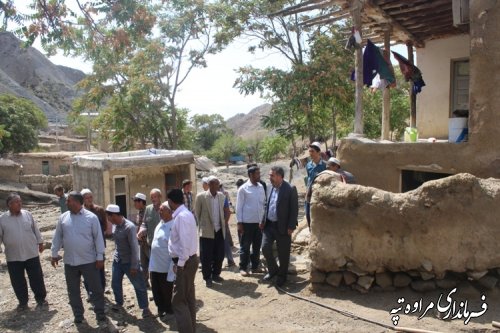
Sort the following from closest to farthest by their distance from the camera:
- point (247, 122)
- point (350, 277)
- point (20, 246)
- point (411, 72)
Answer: point (350, 277) → point (20, 246) → point (411, 72) → point (247, 122)

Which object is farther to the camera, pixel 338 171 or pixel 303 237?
pixel 303 237

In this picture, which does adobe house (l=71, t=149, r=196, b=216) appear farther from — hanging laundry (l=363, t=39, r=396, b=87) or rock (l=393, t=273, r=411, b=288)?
rock (l=393, t=273, r=411, b=288)

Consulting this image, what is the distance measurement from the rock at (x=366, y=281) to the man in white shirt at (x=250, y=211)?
1889mm

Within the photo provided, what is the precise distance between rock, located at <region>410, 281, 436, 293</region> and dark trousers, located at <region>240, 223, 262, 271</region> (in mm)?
2546

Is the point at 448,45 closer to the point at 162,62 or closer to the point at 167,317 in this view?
the point at 167,317

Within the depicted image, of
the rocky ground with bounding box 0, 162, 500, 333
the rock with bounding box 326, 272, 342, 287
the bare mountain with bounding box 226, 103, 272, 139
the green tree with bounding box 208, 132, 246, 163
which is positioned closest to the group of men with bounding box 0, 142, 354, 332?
the rocky ground with bounding box 0, 162, 500, 333

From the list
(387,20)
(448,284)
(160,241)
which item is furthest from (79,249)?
(387,20)

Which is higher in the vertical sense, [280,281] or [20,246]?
[20,246]

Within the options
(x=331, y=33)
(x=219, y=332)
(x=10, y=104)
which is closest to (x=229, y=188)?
(x=331, y=33)

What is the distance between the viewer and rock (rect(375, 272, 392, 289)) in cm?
598

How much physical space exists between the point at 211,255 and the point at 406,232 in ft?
9.75

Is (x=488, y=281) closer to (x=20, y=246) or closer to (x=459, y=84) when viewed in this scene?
(x=20, y=246)

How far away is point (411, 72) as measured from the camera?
34.0 ft

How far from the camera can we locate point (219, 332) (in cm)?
553
